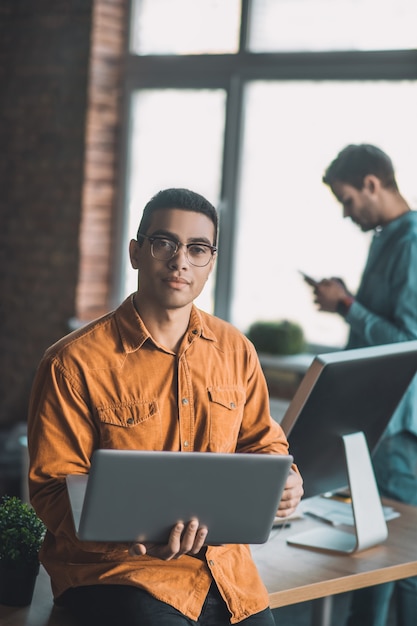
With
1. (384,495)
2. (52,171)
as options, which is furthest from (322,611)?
(52,171)

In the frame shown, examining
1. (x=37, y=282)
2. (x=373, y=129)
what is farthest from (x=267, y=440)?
(x=37, y=282)

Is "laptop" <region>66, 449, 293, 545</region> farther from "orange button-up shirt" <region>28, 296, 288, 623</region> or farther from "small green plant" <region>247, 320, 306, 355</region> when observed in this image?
"small green plant" <region>247, 320, 306, 355</region>

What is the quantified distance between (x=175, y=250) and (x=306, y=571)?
0.73 metres

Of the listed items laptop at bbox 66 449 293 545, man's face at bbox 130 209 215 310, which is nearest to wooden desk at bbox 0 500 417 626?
laptop at bbox 66 449 293 545

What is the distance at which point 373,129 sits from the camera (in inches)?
164

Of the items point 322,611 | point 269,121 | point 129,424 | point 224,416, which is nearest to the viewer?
point 129,424

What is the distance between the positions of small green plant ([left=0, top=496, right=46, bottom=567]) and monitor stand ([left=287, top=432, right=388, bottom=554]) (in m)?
0.61

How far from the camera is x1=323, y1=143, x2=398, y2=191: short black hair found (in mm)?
2779

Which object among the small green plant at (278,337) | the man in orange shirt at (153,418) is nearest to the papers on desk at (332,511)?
the man in orange shirt at (153,418)

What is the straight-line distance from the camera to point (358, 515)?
2.11 metres

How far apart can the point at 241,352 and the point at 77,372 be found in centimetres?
38

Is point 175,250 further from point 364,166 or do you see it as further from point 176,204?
point 364,166

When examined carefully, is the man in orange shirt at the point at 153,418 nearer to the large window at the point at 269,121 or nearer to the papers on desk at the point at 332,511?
the papers on desk at the point at 332,511

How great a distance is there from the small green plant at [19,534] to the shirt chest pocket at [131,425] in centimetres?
24
